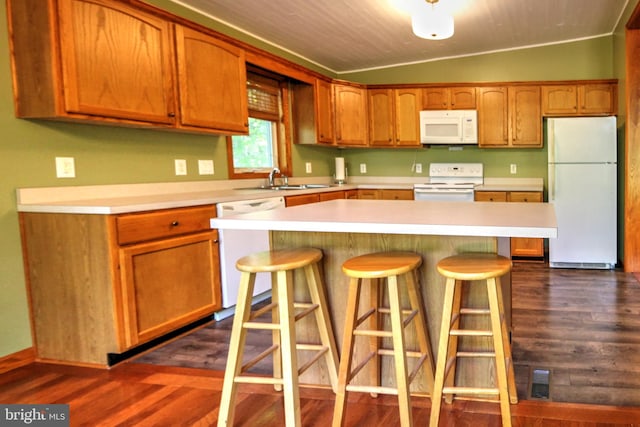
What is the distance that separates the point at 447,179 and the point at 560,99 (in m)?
1.42

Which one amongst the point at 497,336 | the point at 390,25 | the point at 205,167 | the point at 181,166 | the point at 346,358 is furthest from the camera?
the point at 390,25

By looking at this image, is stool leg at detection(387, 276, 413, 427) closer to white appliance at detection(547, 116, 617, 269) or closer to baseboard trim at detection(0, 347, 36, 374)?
baseboard trim at detection(0, 347, 36, 374)

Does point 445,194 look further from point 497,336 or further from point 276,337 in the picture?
point 497,336

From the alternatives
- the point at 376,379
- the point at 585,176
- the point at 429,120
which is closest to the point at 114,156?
the point at 376,379

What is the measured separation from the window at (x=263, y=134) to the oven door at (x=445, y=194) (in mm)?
1407

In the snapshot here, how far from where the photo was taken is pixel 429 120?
210 inches

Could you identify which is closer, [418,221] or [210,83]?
[418,221]

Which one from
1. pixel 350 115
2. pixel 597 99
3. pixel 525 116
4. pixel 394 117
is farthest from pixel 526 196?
pixel 350 115

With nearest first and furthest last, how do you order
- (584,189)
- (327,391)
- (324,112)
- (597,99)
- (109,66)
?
(327,391) → (109,66) → (584,189) → (597,99) → (324,112)

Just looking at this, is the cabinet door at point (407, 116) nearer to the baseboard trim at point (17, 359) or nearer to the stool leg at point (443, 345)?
the stool leg at point (443, 345)

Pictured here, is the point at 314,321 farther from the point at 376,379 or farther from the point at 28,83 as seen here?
the point at 28,83

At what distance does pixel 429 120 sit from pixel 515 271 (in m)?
1.87

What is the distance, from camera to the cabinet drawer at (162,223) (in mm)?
2457

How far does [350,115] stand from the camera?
5379 millimetres
